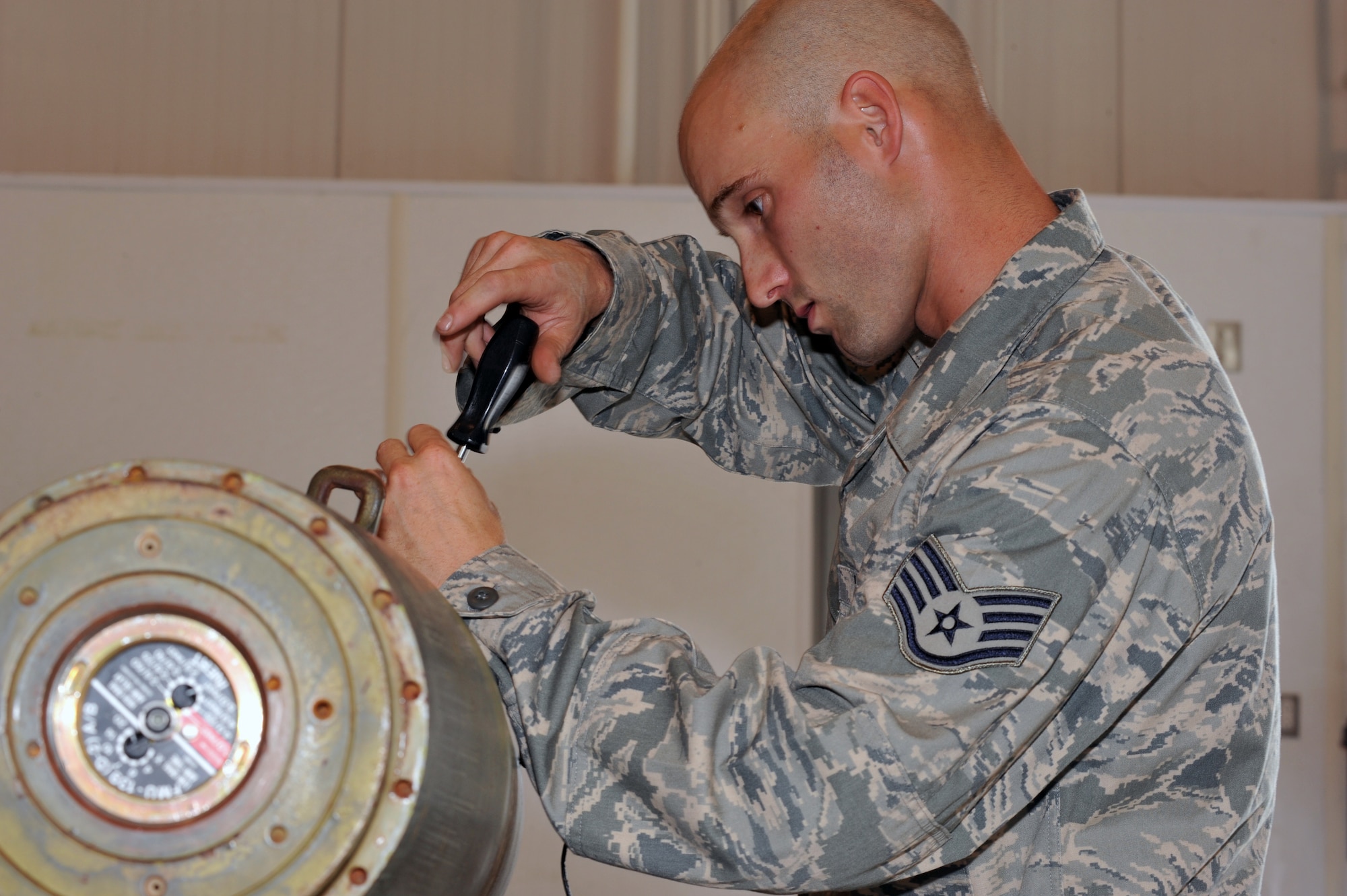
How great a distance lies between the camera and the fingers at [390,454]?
798 mm

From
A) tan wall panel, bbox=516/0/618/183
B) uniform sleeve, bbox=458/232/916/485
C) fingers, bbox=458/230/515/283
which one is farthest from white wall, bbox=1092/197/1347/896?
fingers, bbox=458/230/515/283

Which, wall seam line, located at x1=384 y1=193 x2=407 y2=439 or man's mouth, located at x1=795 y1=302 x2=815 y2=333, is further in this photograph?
wall seam line, located at x1=384 y1=193 x2=407 y2=439

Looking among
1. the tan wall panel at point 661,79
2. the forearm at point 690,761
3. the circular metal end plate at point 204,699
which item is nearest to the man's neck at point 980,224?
the forearm at point 690,761

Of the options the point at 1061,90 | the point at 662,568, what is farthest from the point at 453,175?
the point at 1061,90

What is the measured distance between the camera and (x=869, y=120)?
1005mm

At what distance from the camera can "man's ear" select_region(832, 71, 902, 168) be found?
3.28 feet

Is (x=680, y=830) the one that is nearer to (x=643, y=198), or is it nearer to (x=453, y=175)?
(x=643, y=198)

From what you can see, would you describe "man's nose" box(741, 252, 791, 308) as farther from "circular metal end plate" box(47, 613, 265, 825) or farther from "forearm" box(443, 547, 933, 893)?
"circular metal end plate" box(47, 613, 265, 825)

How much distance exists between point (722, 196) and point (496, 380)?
10.1 inches

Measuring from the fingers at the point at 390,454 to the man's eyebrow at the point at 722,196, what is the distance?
0.35 meters

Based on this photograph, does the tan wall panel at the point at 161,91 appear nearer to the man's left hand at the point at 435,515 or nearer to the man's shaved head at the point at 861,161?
the man's shaved head at the point at 861,161

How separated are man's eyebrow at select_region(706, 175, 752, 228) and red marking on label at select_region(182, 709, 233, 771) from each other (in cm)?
62

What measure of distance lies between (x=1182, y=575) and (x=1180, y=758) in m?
0.16

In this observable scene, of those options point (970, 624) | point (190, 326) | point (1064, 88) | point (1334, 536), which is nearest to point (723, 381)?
point (970, 624)
